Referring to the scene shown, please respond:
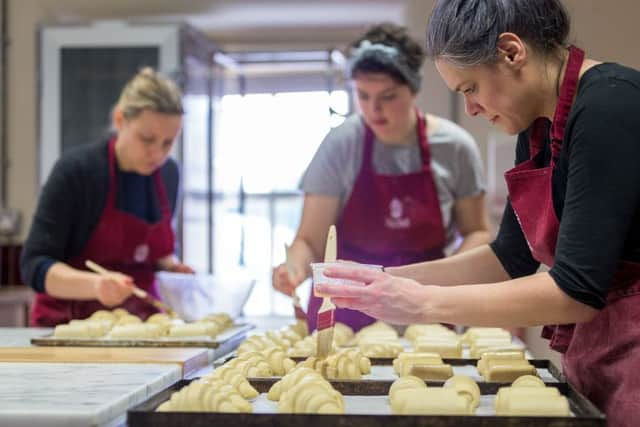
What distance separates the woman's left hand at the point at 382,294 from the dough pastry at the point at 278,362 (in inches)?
13.4

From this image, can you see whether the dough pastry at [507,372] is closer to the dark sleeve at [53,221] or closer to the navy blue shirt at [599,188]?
the navy blue shirt at [599,188]

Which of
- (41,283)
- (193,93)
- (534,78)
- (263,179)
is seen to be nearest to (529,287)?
(534,78)

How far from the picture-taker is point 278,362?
1650 mm

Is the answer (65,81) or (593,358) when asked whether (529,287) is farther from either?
(65,81)

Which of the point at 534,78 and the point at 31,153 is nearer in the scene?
the point at 534,78

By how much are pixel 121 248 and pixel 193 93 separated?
5.62 ft

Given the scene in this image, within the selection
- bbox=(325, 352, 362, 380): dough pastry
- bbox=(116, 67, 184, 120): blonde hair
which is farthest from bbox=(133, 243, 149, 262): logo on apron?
bbox=(325, 352, 362, 380): dough pastry

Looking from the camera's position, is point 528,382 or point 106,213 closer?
point 528,382

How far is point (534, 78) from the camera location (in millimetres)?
1428

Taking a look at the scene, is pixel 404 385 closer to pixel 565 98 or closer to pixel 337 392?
pixel 337 392

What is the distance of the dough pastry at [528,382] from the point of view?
137 cm

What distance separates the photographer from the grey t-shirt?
9.02ft

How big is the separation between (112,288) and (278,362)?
1103 mm

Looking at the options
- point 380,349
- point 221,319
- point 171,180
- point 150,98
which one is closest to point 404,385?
point 380,349
